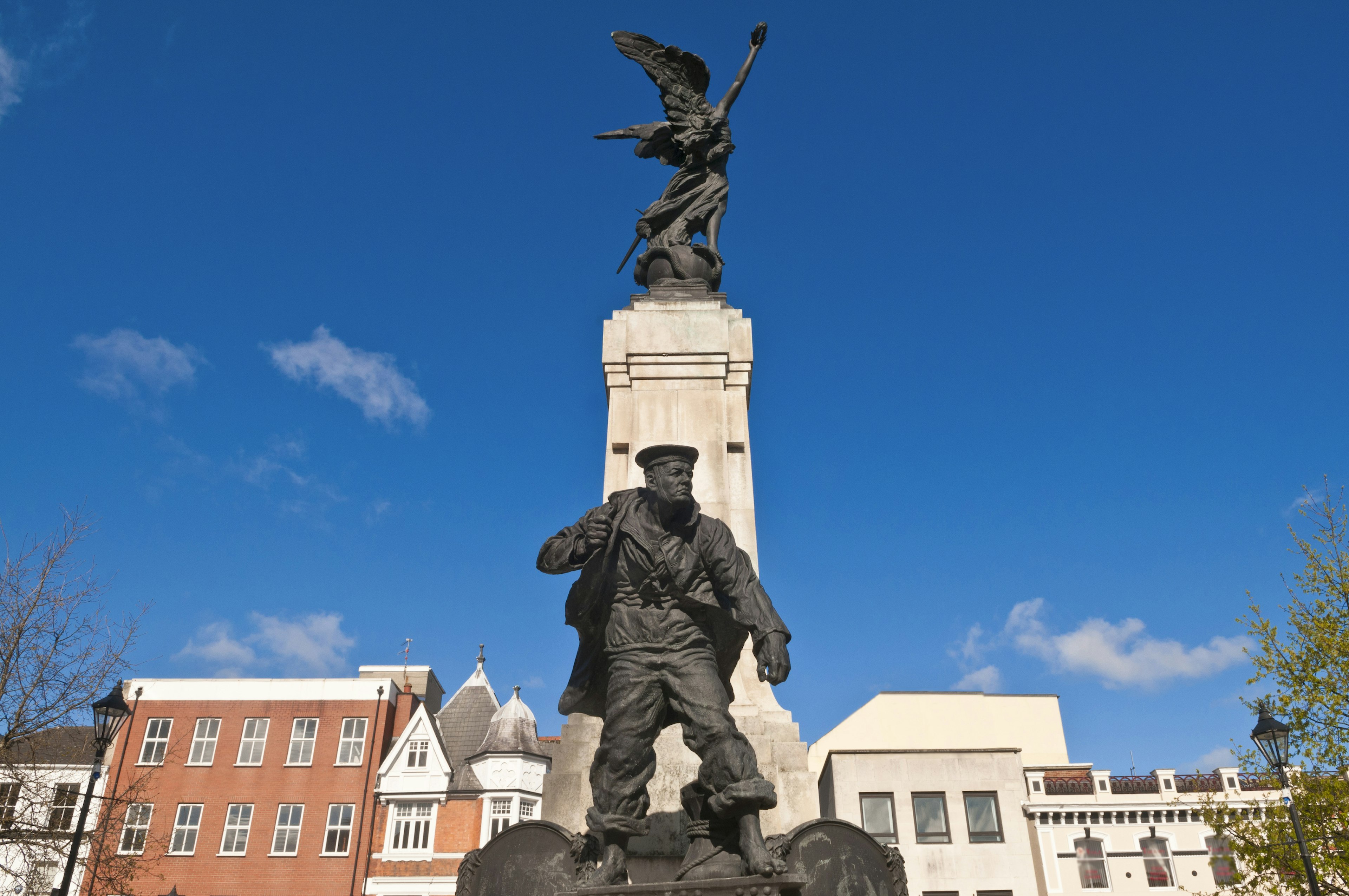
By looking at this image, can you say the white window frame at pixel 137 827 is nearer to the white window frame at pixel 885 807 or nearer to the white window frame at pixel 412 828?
the white window frame at pixel 412 828

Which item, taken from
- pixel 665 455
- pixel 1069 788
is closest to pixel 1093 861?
pixel 1069 788

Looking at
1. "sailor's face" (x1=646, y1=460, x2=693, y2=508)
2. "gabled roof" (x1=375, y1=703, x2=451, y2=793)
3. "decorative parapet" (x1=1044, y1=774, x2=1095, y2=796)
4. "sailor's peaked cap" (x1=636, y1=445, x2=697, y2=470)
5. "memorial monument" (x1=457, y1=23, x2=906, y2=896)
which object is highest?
"gabled roof" (x1=375, y1=703, x2=451, y2=793)

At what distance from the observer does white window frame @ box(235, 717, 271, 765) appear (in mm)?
38844

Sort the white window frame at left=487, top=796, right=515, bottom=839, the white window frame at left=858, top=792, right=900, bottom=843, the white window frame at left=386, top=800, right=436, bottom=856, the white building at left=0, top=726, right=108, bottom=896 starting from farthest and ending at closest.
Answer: the white window frame at left=487, top=796, right=515, bottom=839 < the white window frame at left=386, top=800, right=436, bottom=856 < the white window frame at left=858, top=792, right=900, bottom=843 < the white building at left=0, top=726, right=108, bottom=896

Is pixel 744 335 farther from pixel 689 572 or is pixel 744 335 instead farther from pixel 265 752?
pixel 265 752

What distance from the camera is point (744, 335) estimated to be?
33.2 feet

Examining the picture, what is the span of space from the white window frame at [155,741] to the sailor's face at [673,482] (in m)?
41.8

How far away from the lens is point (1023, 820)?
33344 millimetres

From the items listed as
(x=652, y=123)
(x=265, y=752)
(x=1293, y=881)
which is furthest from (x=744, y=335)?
(x=265, y=752)

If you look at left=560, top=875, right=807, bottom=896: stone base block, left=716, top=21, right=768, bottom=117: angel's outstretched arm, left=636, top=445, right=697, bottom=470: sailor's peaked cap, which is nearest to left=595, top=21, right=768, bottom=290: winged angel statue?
left=716, top=21, right=768, bottom=117: angel's outstretched arm

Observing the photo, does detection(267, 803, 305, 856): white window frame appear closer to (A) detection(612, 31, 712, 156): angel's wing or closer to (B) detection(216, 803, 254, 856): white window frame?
(B) detection(216, 803, 254, 856): white window frame

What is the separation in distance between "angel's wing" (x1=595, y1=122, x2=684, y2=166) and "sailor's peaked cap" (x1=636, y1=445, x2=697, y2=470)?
7.00 meters

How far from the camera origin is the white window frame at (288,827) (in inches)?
1446

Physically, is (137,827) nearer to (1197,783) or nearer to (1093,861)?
(1093,861)
